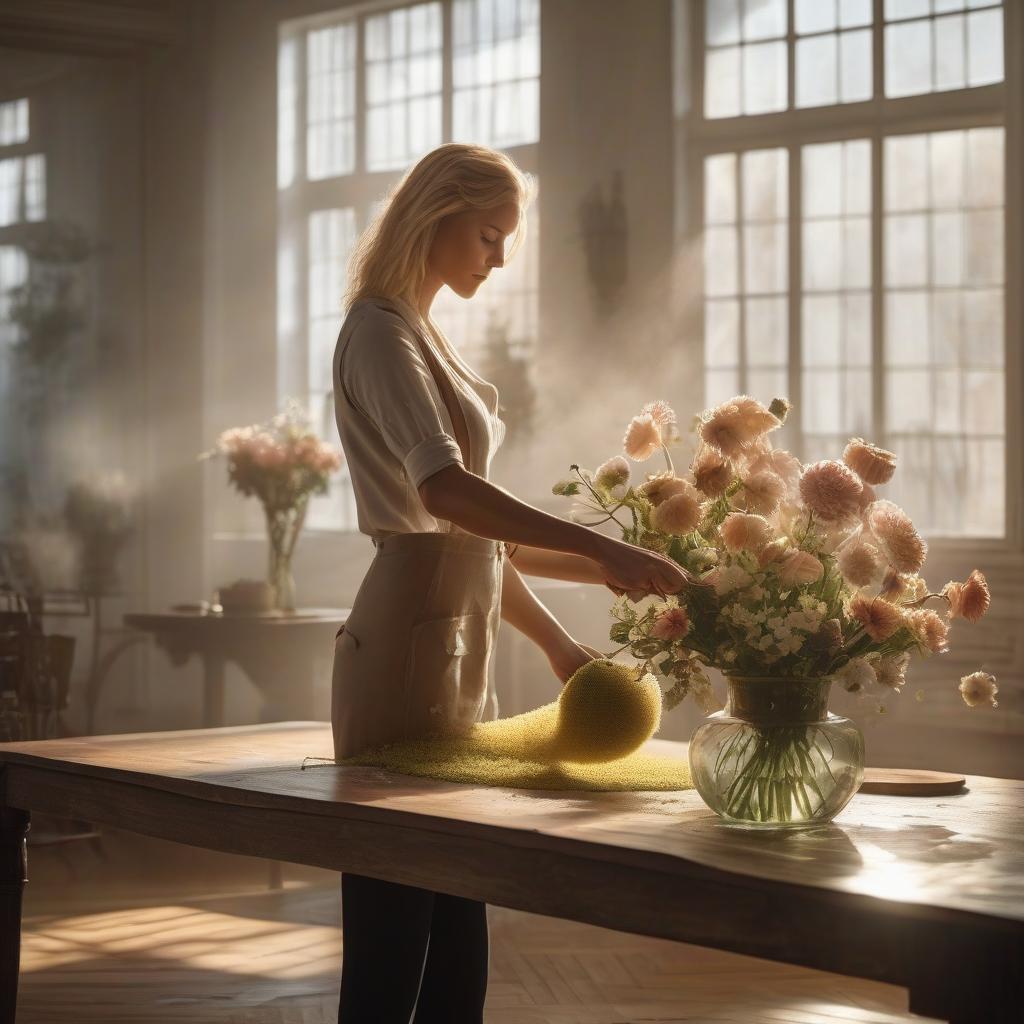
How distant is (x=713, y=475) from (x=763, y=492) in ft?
0.21

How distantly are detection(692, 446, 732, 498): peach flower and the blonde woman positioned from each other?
0.89ft

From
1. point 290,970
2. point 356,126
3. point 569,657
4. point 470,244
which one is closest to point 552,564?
point 569,657

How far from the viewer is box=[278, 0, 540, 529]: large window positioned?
714cm

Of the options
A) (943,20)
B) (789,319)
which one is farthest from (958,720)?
(943,20)

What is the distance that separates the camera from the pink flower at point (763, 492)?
1833 mm

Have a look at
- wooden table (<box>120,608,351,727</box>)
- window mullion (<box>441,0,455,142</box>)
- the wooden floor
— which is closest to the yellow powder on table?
the wooden floor

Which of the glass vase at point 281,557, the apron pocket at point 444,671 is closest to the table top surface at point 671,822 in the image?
the apron pocket at point 444,671

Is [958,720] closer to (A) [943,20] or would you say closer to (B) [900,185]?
(B) [900,185]

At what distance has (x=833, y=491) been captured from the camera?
5.78 ft

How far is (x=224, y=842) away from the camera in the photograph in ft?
6.68

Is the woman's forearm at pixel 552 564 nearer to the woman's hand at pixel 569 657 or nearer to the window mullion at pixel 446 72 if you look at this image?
the woman's hand at pixel 569 657

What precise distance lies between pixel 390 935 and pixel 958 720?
4.18m

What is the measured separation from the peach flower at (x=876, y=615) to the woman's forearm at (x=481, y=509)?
374 mm

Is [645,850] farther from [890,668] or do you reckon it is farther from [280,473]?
[280,473]
